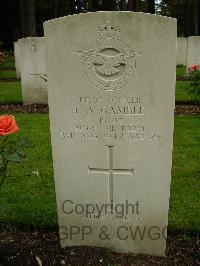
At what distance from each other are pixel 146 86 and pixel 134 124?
0.95 feet

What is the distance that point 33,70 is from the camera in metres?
10.2

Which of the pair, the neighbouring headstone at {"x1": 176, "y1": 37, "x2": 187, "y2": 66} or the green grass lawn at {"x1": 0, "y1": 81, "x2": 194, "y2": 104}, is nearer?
the green grass lawn at {"x1": 0, "y1": 81, "x2": 194, "y2": 104}

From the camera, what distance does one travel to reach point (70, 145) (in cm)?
331

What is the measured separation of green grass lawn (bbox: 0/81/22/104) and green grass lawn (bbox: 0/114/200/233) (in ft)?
12.5

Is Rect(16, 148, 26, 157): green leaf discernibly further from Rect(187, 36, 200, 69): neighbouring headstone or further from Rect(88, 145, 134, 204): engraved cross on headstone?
Rect(187, 36, 200, 69): neighbouring headstone

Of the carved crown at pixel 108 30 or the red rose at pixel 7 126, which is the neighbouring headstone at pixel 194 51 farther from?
the red rose at pixel 7 126

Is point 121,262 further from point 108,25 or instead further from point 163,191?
point 108,25

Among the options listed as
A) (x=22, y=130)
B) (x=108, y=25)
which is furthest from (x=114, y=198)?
(x=22, y=130)

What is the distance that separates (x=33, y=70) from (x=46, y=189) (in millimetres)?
5781

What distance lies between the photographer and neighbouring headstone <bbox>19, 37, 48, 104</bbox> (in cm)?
1006

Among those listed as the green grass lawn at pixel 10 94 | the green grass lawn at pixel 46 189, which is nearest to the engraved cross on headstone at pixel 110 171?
the green grass lawn at pixel 46 189

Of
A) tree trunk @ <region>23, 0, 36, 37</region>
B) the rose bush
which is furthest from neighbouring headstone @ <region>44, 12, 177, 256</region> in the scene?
tree trunk @ <region>23, 0, 36, 37</region>

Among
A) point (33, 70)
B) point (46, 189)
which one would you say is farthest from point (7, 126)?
point (33, 70)

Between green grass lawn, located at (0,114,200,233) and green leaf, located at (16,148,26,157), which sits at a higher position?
green leaf, located at (16,148,26,157)
